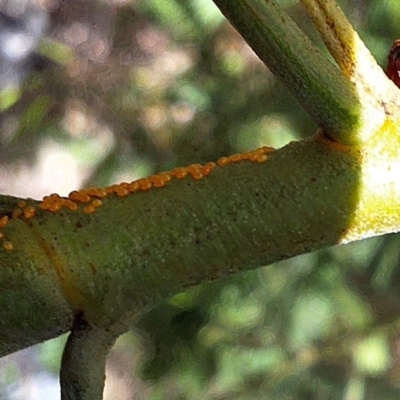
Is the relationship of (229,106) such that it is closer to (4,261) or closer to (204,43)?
(204,43)

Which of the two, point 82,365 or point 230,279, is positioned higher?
point 82,365

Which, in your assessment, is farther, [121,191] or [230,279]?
[230,279]

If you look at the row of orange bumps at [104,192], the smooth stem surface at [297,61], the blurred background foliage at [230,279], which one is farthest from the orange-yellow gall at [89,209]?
the blurred background foliage at [230,279]

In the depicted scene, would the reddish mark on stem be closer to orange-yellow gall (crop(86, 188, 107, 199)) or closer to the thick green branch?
the thick green branch

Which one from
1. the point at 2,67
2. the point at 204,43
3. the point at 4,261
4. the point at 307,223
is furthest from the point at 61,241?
the point at 2,67

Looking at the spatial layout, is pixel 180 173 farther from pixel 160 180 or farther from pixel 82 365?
pixel 82 365

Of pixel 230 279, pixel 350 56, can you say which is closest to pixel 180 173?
pixel 350 56
